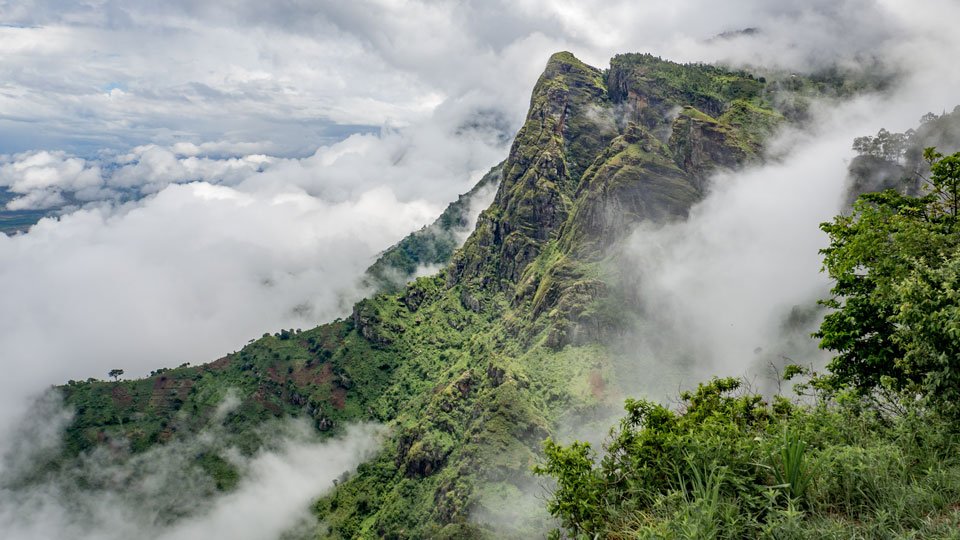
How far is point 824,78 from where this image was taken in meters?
198

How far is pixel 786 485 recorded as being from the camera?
29.9 ft

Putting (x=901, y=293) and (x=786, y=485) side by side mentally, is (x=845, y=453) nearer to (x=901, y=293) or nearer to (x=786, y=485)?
(x=786, y=485)

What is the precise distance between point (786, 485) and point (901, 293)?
28.7ft

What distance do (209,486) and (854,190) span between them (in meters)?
245

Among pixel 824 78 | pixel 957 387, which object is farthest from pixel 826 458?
pixel 824 78

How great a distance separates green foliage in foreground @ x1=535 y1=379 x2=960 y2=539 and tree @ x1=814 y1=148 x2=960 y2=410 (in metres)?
1.88

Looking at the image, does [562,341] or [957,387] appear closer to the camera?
[957,387]

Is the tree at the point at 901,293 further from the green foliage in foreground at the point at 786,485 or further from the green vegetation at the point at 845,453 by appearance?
the green foliage in foreground at the point at 786,485

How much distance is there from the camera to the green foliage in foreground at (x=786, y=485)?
9.11 metres

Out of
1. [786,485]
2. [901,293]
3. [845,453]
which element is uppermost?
[901,293]

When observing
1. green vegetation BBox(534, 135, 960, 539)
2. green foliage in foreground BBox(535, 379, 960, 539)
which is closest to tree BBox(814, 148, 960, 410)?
green vegetation BBox(534, 135, 960, 539)

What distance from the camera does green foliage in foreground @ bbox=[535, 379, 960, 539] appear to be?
29.9ft

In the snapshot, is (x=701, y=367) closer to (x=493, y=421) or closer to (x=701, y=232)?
(x=701, y=232)

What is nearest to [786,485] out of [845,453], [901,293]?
[845,453]
